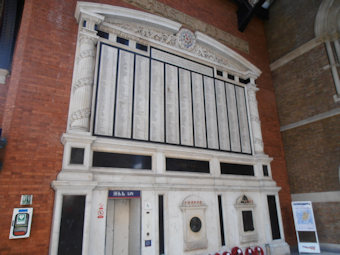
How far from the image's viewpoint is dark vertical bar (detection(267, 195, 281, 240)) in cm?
783

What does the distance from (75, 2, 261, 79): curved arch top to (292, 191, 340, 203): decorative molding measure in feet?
16.4

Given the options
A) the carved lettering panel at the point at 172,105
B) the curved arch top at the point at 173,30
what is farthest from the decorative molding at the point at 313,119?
the carved lettering panel at the point at 172,105

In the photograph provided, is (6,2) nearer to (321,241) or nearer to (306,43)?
(306,43)

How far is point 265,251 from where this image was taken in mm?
7371

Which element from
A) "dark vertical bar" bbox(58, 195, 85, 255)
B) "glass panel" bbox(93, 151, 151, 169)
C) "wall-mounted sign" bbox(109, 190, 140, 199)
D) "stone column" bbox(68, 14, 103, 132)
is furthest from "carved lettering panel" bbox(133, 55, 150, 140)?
"dark vertical bar" bbox(58, 195, 85, 255)

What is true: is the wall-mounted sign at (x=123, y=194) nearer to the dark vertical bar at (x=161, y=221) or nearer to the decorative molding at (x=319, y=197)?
the dark vertical bar at (x=161, y=221)

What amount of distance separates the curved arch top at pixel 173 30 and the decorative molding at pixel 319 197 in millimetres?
4989

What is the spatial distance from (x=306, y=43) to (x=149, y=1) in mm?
6598

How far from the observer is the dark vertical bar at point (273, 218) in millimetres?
7830

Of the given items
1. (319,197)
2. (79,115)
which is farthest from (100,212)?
(319,197)

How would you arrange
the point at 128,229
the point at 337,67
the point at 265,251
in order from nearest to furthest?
the point at 128,229
the point at 265,251
the point at 337,67

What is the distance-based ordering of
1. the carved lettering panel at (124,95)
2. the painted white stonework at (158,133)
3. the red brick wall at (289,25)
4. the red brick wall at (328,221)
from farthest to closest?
the red brick wall at (289,25), the red brick wall at (328,221), the carved lettering panel at (124,95), the painted white stonework at (158,133)

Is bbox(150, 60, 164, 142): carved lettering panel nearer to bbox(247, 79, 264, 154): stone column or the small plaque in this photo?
the small plaque

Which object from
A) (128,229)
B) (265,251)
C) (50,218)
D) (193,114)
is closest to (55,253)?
(50,218)
